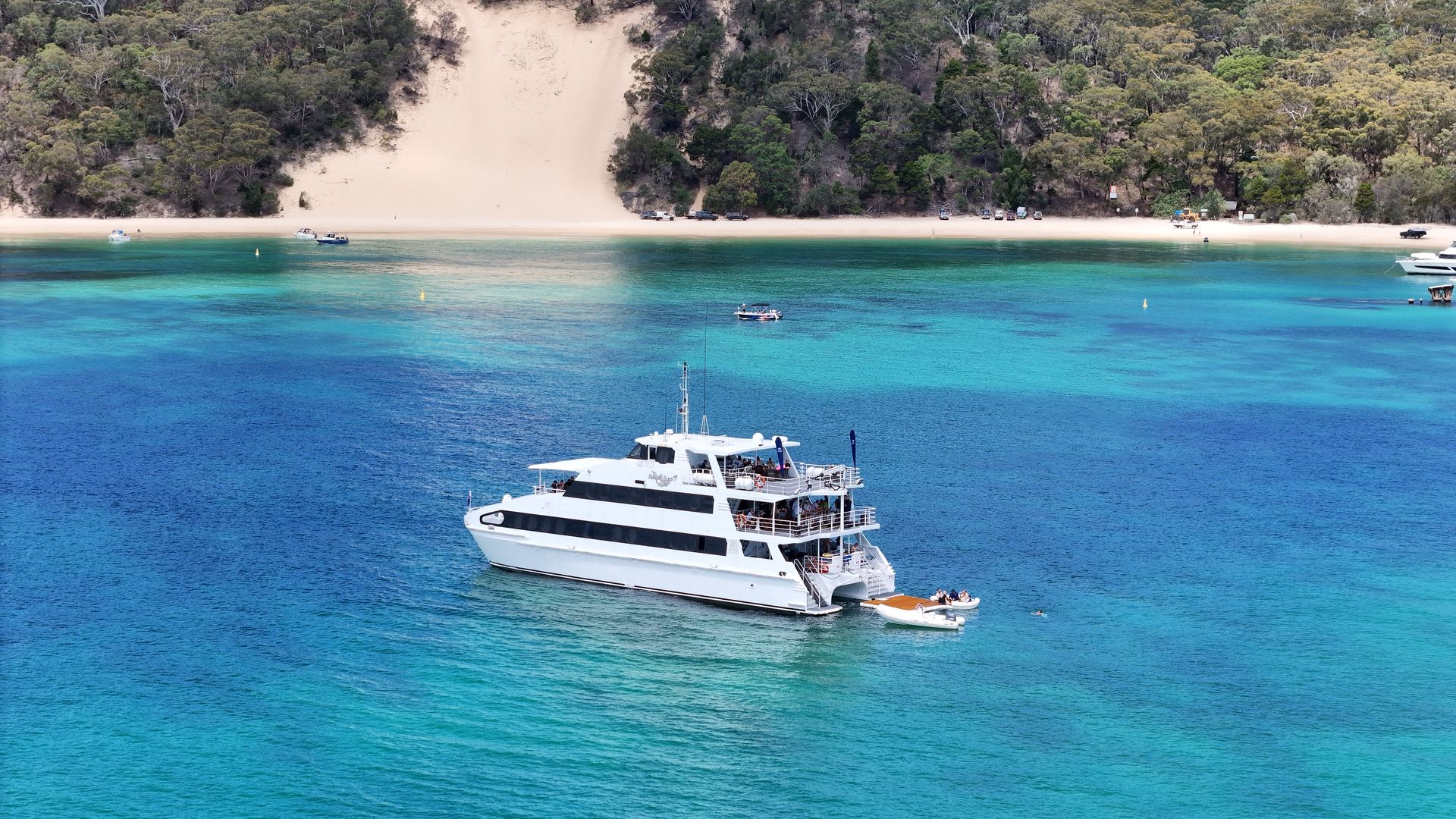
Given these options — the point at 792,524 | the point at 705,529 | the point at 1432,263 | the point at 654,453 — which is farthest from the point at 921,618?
the point at 1432,263

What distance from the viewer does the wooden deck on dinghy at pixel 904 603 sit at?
5100 cm

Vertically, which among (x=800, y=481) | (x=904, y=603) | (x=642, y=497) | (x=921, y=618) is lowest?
(x=921, y=618)

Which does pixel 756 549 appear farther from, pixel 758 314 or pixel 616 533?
pixel 758 314

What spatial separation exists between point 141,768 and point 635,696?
Answer: 13.2 metres

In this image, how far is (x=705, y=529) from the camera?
51781 mm

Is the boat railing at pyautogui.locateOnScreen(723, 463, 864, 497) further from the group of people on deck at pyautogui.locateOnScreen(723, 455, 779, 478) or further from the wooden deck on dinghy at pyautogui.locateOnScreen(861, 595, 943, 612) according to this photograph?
the wooden deck on dinghy at pyautogui.locateOnScreen(861, 595, 943, 612)

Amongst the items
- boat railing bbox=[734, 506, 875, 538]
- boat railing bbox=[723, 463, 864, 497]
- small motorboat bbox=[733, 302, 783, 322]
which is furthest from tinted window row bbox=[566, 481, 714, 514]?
small motorboat bbox=[733, 302, 783, 322]

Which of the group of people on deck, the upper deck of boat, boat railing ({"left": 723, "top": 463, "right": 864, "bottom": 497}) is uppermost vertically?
the upper deck of boat

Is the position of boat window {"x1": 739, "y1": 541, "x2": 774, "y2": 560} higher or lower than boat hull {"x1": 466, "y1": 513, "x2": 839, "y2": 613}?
higher

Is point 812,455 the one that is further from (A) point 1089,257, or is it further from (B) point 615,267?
(A) point 1089,257

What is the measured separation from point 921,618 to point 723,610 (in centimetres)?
652

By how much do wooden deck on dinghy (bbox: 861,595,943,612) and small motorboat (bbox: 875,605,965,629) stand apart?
238 millimetres

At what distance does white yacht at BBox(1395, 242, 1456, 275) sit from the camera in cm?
16196

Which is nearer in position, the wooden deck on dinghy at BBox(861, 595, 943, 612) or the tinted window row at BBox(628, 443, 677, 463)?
the wooden deck on dinghy at BBox(861, 595, 943, 612)
